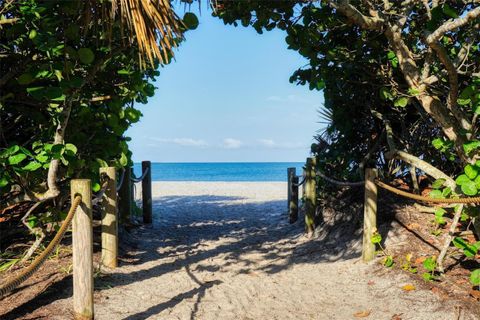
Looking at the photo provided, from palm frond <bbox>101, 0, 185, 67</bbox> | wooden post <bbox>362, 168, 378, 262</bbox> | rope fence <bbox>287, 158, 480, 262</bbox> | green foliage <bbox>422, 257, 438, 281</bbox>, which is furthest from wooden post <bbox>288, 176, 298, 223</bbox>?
palm frond <bbox>101, 0, 185, 67</bbox>

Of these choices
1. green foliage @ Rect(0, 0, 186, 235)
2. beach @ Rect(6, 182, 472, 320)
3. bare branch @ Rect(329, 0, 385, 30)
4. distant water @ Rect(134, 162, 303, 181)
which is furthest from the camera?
distant water @ Rect(134, 162, 303, 181)

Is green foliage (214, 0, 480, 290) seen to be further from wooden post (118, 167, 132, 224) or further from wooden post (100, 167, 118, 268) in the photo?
wooden post (118, 167, 132, 224)

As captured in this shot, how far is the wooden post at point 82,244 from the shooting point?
126 inches

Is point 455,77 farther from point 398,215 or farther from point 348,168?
point 348,168

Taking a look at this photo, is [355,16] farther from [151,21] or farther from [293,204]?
[293,204]

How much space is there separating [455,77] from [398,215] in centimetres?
263

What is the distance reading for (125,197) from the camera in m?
7.24

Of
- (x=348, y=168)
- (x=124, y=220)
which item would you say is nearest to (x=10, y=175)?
(x=124, y=220)

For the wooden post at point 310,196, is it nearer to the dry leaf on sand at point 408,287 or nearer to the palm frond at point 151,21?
the dry leaf on sand at point 408,287

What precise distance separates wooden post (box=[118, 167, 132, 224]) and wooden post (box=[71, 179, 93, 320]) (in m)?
3.90

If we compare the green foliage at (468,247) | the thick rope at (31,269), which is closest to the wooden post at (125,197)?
the thick rope at (31,269)

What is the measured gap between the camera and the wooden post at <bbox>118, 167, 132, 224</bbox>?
23.5 feet

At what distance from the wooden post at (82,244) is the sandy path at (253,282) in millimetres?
567

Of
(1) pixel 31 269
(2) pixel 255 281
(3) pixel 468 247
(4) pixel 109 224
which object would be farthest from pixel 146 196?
(3) pixel 468 247
